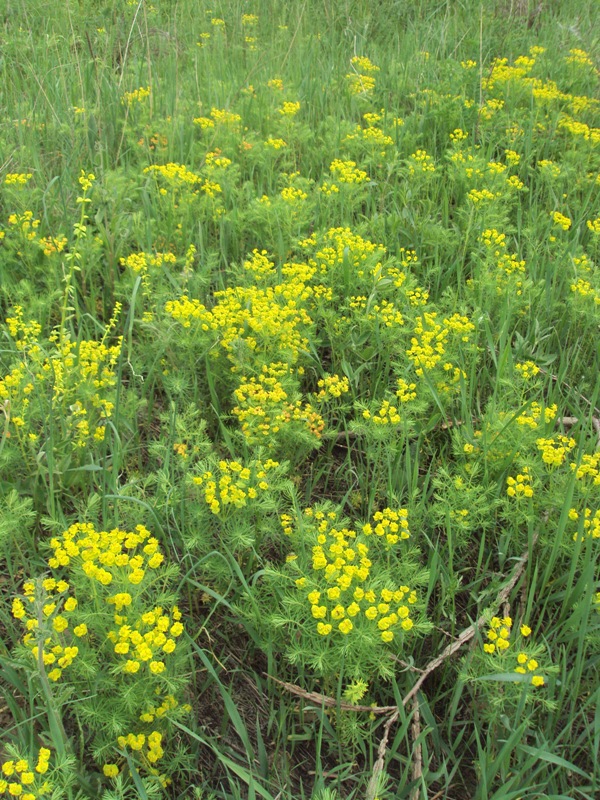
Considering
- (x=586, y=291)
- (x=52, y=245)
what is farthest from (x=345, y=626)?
(x=52, y=245)

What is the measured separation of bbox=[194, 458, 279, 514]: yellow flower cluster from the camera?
79.4 inches

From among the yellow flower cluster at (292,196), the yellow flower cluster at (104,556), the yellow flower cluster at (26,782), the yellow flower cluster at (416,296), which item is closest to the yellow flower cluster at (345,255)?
the yellow flower cluster at (416,296)

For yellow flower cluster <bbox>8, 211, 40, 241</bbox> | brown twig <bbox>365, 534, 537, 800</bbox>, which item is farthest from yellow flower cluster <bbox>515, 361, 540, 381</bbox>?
yellow flower cluster <bbox>8, 211, 40, 241</bbox>

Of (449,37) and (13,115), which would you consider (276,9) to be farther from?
(13,115)

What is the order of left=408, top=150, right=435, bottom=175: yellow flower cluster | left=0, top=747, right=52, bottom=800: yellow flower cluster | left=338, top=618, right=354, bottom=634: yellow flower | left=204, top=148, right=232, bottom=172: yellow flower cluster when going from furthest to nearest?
left=408, top=150, right=435, bottom=175: yellow flower cluster, left=204, top=148, right=232, bottom=172: yellow flower cluster, left=338, top=618, right=354, bottom=634: yellow flower, left=0, top=747, right=52, bottom=800: yellow flower cluster

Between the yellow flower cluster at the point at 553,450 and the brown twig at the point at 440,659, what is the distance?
26cm

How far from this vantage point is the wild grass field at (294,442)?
5.82 feet

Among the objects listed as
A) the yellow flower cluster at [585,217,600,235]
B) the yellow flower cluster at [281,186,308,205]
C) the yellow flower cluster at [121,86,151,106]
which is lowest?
the yellow flower cluster at [585,217,600,235]

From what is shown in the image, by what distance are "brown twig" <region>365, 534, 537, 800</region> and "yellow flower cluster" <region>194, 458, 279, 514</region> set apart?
0.70m

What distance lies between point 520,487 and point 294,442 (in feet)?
2.58

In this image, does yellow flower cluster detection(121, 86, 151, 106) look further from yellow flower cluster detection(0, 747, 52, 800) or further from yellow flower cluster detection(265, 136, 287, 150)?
yellow flower cluster detection(0, 747, 52, 800)

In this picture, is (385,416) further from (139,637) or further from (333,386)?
(139,637)

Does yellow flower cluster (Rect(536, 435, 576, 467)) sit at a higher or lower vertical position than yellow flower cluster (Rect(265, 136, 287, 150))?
lower

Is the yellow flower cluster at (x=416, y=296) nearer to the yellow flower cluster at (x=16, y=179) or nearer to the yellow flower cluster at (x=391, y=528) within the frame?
the yellow flower cluster at (x=391, y=528)
